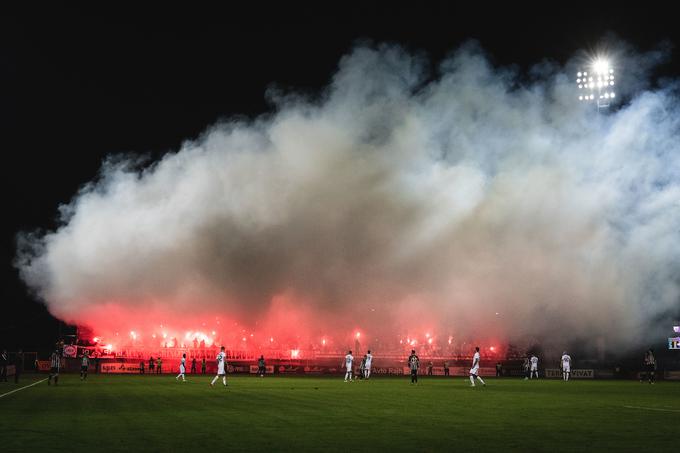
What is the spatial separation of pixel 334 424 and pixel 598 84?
199 ft

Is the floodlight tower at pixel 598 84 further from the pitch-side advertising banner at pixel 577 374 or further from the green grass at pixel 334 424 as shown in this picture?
the green grass at pixel 334 424

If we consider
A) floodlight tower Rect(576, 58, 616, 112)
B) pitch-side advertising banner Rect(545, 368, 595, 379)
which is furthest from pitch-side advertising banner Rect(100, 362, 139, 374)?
floodlight tower Rect(576, 58, 616, 112)

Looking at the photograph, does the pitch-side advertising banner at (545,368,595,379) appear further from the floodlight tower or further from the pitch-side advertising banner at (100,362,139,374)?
the pitch-side advertising banner at (100,362,139,374)

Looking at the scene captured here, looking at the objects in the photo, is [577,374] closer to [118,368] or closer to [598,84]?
[598,84]

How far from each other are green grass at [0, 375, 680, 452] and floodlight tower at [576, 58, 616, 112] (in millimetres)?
48889

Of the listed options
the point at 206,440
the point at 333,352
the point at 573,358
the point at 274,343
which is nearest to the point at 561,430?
the point at 206,440

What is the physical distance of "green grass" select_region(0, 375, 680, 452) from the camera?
40.9 ft

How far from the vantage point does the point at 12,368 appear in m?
47.4

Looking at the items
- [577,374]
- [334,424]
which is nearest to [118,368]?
[577,374]

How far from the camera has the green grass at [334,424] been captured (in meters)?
12.5

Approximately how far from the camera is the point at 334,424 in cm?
1588

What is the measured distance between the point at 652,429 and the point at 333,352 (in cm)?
9562

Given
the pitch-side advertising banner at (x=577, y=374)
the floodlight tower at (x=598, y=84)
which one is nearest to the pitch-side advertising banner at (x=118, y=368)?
the pitch-side advertising banner at (x=577, y=374)

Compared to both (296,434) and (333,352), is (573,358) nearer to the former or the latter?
(333,352)
